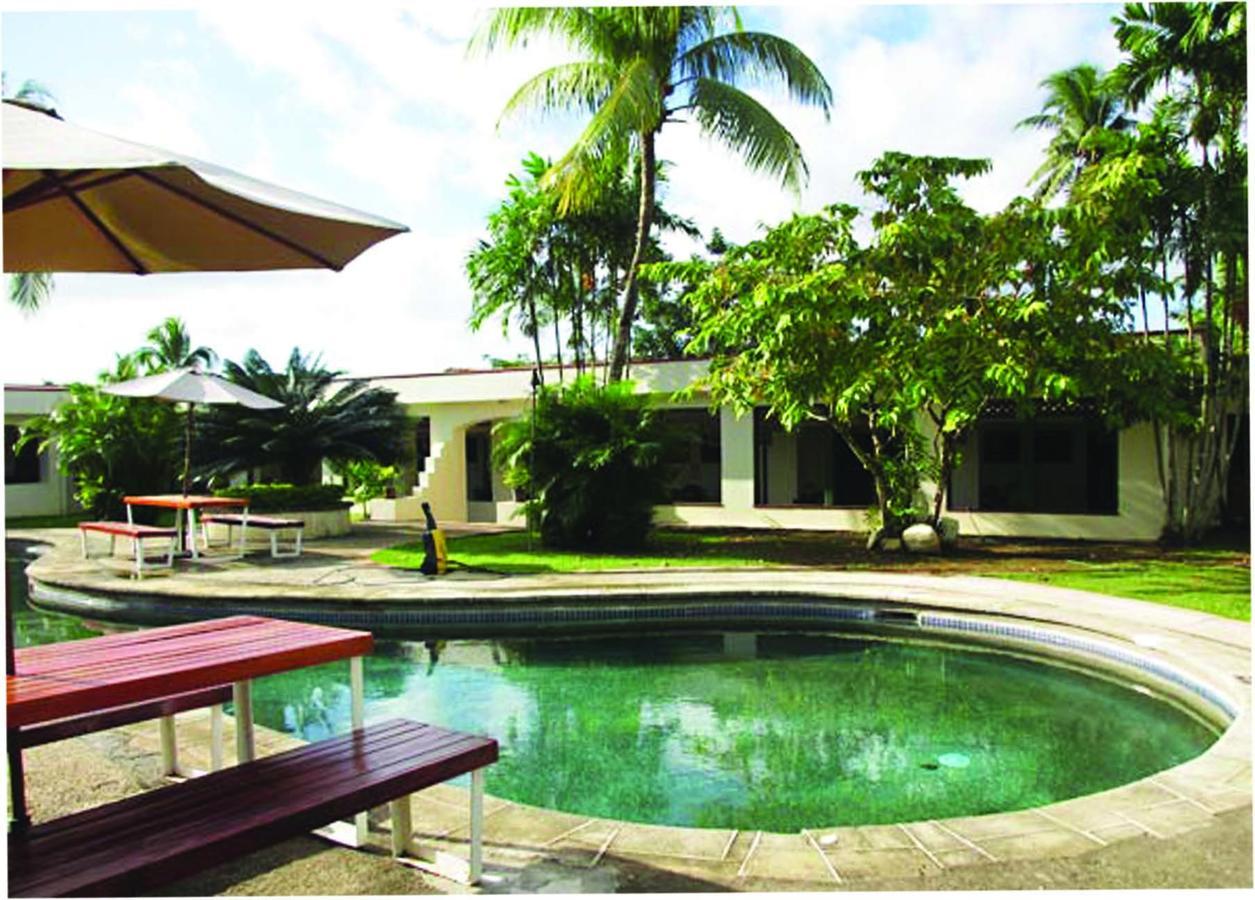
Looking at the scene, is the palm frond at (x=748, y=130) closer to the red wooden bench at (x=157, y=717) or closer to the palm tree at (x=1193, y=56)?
the palm tree at (x=1193, y=56)

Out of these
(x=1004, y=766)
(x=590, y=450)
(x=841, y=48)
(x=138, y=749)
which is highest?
(x=841, y=48)

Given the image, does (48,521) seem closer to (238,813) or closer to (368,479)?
(368,479)

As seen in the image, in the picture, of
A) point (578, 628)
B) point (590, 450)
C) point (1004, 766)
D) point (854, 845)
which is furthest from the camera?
point (590, 450)

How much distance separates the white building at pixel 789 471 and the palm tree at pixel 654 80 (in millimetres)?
4135

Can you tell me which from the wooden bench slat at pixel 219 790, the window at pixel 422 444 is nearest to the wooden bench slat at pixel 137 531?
the window at pixel 422 444

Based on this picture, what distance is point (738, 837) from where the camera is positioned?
12.8 ft

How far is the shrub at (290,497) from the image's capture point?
16844 mm

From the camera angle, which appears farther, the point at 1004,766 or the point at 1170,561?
the point at 1170,561

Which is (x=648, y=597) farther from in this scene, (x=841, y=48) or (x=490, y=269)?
(x=490, y=269)

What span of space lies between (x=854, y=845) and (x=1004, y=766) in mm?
2303

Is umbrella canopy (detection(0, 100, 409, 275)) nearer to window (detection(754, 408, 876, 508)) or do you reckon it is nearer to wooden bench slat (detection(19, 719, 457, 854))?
wooden bench slat (detection(19, 719, 457, 854))

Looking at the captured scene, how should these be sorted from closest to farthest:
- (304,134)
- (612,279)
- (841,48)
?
(841,48) < (304,134) < (612,279)

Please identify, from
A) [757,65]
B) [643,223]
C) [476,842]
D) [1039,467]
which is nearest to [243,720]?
[476,842]

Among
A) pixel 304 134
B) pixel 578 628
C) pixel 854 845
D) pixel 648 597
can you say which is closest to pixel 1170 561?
pixel 648 597
